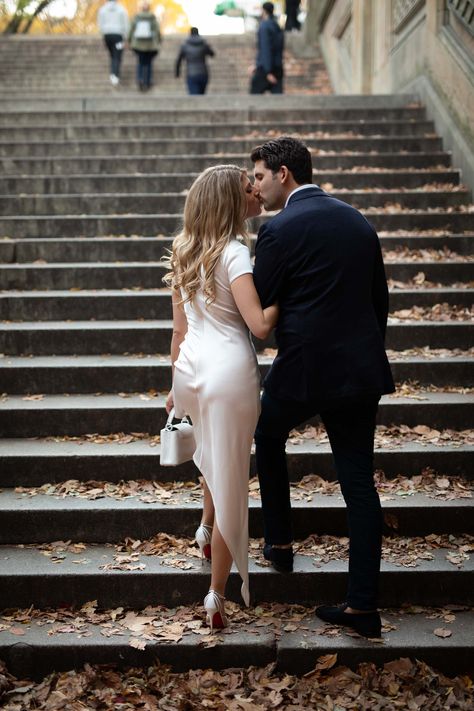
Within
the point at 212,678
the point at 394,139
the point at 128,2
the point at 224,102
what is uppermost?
the point at 128,2

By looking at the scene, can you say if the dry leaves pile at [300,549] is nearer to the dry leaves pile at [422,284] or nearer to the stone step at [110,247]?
the dry leaves pile at [422,284]

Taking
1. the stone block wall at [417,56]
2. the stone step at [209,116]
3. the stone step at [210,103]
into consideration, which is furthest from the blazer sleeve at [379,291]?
the stone step at [210,103]

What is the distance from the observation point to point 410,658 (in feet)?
12.6

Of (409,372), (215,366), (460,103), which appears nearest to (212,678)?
(215,366)

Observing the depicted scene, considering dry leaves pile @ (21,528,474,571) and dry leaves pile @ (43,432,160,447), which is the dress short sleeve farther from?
dry leaves pile @ (43,432,160,447)

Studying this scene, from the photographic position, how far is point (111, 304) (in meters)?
6.61

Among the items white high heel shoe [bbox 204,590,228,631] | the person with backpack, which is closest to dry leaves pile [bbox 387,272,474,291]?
white high heel shoe [bbox 204,590,228,631]

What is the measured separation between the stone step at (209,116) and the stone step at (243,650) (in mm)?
7620

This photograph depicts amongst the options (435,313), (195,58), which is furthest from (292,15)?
(435,313)

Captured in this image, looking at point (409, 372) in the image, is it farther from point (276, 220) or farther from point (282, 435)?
point (276, 220)

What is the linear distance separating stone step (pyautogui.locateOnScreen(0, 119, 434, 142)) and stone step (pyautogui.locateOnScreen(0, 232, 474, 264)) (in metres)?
2.91

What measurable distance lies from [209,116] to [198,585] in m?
7.68

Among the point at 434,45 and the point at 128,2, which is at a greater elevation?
the point at 128,2

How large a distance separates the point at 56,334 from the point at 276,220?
3.09 m
